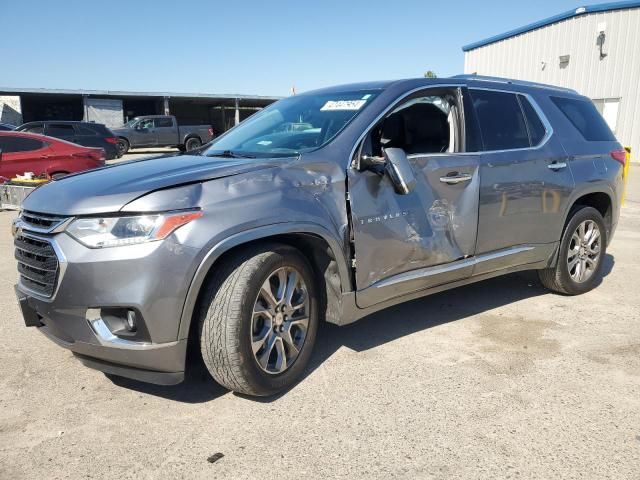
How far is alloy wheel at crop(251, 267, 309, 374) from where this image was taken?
114 inches

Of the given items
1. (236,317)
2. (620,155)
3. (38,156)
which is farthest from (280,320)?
(38,156)

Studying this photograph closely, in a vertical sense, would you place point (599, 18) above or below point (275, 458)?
above

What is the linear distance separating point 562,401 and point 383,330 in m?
1.38

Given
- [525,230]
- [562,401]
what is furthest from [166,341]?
[525,230]

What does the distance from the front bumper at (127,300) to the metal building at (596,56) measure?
840 inches

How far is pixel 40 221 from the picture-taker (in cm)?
284

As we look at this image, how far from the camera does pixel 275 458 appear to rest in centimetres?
248

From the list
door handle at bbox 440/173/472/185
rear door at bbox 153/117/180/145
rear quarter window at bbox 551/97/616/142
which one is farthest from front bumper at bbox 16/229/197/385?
rear door at bbox 153/117/180/145

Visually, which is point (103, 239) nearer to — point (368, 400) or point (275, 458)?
point (275, 458)

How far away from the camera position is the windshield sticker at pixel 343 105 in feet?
11.6

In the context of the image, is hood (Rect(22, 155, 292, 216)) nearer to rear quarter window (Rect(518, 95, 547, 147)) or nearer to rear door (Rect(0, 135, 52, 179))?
rear quarter window (Rect(518, 95, 547, 147))

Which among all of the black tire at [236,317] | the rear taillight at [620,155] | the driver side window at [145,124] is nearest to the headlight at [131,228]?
the black tire at [236,317]

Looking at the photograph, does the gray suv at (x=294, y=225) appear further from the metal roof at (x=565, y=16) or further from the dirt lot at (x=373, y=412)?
the metal roof at (x=565, y=16)

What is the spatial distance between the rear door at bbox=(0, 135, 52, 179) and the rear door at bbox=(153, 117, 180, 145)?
54.3 feet
